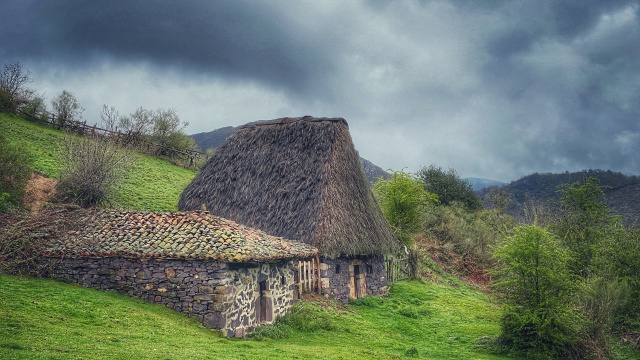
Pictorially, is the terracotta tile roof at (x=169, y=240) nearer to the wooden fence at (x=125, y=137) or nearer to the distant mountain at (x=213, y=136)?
the wooden fence at (x=125, y=137)

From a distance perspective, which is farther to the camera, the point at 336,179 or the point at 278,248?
the point at 336,179

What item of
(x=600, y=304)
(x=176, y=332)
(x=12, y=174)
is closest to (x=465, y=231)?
(x=600, y=304)

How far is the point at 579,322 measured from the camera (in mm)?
13203

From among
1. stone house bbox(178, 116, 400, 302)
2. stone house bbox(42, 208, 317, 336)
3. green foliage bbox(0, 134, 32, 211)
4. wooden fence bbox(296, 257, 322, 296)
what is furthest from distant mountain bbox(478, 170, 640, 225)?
green foliage bbox(0, 134, 32, 211)

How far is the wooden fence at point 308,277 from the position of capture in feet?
53.6

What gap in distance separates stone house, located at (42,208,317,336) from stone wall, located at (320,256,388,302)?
10.6ft

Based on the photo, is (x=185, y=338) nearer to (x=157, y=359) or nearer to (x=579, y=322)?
(x=157, y=359)

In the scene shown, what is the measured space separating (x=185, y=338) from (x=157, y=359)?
2.15 m

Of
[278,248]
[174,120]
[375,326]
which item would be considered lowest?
[375,326]

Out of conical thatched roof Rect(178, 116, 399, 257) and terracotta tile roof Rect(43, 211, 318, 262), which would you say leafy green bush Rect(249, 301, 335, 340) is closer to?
terracotta tile roof Rect(43, 211, 318, 262)

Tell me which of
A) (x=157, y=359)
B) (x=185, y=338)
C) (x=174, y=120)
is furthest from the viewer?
(x=174, y=120)

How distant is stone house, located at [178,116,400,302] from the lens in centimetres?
1767

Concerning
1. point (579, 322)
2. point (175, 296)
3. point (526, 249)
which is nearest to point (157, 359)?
point (175, 296)

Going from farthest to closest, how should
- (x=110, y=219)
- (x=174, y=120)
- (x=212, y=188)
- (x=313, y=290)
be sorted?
(x=174, y=120) → (x=212, y=188) → (x=313, y=290) → (x=110, y=219)
